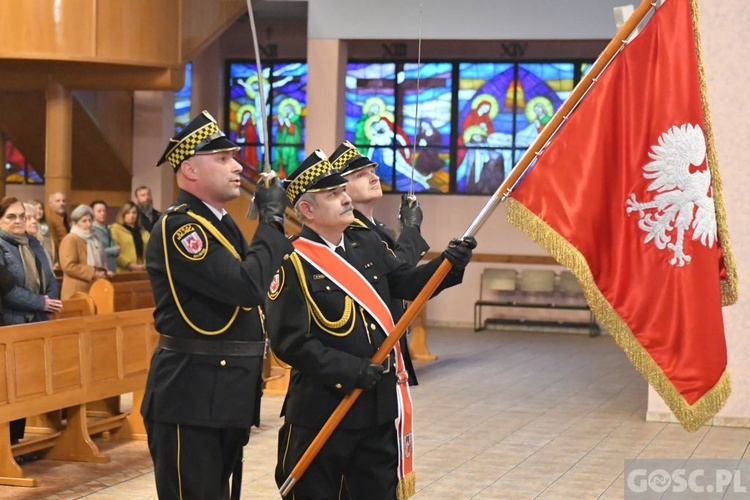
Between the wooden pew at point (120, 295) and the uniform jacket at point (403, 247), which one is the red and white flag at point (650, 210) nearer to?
the uniform jacket at point (403, 247)

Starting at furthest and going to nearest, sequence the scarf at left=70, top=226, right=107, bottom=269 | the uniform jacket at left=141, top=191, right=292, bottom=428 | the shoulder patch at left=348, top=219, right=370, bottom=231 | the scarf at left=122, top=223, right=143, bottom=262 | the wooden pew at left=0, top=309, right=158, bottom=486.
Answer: the scarf at left=122, top=223, right=143, bottom=262 < the scarf at left=70, top=226, right=107, bottom=269 < the wooden pew at left=0, top=309, right=158, bottom=486 < the shoulder patch at left=348, top=219, right=370, bottom=231 < the uniform jacket at left=141, top=191, right=292, bottom=428

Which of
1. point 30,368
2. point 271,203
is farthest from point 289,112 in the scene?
point 271,203

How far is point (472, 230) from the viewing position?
3771 mm

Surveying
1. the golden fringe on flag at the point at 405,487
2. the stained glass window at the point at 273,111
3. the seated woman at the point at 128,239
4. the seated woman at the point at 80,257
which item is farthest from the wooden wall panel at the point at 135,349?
the stained glass window at the point at 273,111

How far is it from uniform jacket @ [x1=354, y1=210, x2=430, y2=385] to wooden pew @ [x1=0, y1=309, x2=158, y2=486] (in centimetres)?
225

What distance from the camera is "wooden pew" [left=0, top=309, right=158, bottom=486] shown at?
232 inches

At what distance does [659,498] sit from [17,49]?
8.76m

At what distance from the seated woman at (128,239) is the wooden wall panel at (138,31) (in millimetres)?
2229

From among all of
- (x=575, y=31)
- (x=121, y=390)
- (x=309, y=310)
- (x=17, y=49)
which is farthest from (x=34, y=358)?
(x=575, y=31)

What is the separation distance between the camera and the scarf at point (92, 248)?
29.7ft

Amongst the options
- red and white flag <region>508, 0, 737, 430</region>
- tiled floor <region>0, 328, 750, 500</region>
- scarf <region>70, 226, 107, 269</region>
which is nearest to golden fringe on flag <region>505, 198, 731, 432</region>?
red and white flag <region>508, 0, 737, 430</region>

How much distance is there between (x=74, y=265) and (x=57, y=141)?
4.63 meters

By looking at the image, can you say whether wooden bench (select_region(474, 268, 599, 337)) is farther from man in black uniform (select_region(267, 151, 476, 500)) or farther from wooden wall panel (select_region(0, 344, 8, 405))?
man in black uniform (select_region(267, 151, 476, 500))

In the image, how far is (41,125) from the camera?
48.7ft
